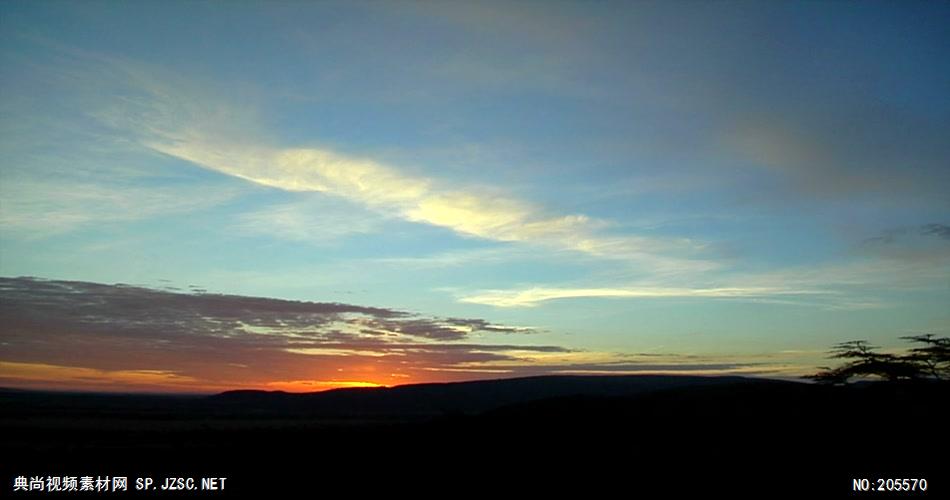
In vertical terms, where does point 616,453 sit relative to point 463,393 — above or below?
above

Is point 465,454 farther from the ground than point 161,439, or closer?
farther from the ground

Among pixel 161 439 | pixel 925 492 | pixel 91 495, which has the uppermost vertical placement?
pixel 925 492

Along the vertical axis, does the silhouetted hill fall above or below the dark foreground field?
below

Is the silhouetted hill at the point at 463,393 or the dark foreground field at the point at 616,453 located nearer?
the dark foreground field at the point at 616,453

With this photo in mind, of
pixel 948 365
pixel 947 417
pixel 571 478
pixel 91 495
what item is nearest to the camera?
pixel 91 495

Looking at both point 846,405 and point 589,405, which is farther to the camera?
point 589,405

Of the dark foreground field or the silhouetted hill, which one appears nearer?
the dark foreground field

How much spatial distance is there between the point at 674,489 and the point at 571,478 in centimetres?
391

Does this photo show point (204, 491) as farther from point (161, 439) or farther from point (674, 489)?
point (161, 439)

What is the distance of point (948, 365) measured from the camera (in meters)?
51.7

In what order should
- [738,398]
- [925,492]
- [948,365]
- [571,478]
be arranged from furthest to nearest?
[948,365]
[738,398]
[571,478]
[925,492]

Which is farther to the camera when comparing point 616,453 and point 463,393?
point 463,393

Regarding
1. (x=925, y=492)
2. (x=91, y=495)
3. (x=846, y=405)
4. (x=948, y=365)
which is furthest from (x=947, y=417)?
(x=91, y=495)

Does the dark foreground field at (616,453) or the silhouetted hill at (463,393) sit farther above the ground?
the dark foreground field at (616,453)
